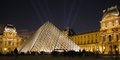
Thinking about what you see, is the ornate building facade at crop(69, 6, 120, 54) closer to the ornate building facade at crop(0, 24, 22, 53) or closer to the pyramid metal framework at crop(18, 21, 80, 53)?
the pyramid metal framework at crop(18, 21, 80, 53)

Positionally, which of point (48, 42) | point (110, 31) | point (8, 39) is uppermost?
point (110, 31)

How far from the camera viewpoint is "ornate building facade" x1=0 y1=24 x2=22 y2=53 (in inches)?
2997

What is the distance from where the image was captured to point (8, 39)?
78188 mm

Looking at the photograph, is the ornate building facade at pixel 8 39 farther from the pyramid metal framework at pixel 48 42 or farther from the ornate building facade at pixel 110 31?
the pyramid metal framework at pixel 48 42

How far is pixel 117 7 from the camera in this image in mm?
49844

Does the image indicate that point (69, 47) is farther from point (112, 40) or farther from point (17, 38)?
point (17, 38)

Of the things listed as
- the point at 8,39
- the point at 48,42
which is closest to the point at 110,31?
the point at 48,42

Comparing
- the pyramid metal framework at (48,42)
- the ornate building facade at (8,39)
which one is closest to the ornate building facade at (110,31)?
the pyramid metal framework at (48,42)

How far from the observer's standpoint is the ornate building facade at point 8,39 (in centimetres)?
7612

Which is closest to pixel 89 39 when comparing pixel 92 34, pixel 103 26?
pixel 92 34

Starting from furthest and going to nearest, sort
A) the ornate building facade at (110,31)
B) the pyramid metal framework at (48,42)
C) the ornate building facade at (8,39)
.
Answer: the ornate building facade at (8,39) → the ornate building facade at (110,31) → the pyramid metal framework at (48,42)

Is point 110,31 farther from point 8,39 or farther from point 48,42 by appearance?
point 8,39

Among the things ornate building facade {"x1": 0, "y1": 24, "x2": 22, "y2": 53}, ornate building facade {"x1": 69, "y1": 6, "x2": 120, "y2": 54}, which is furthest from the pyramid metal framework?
ornate building facade {"x1": 0, "y1": 24, "x2": 22, "y2": 53}

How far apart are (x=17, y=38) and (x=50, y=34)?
5246 cm
